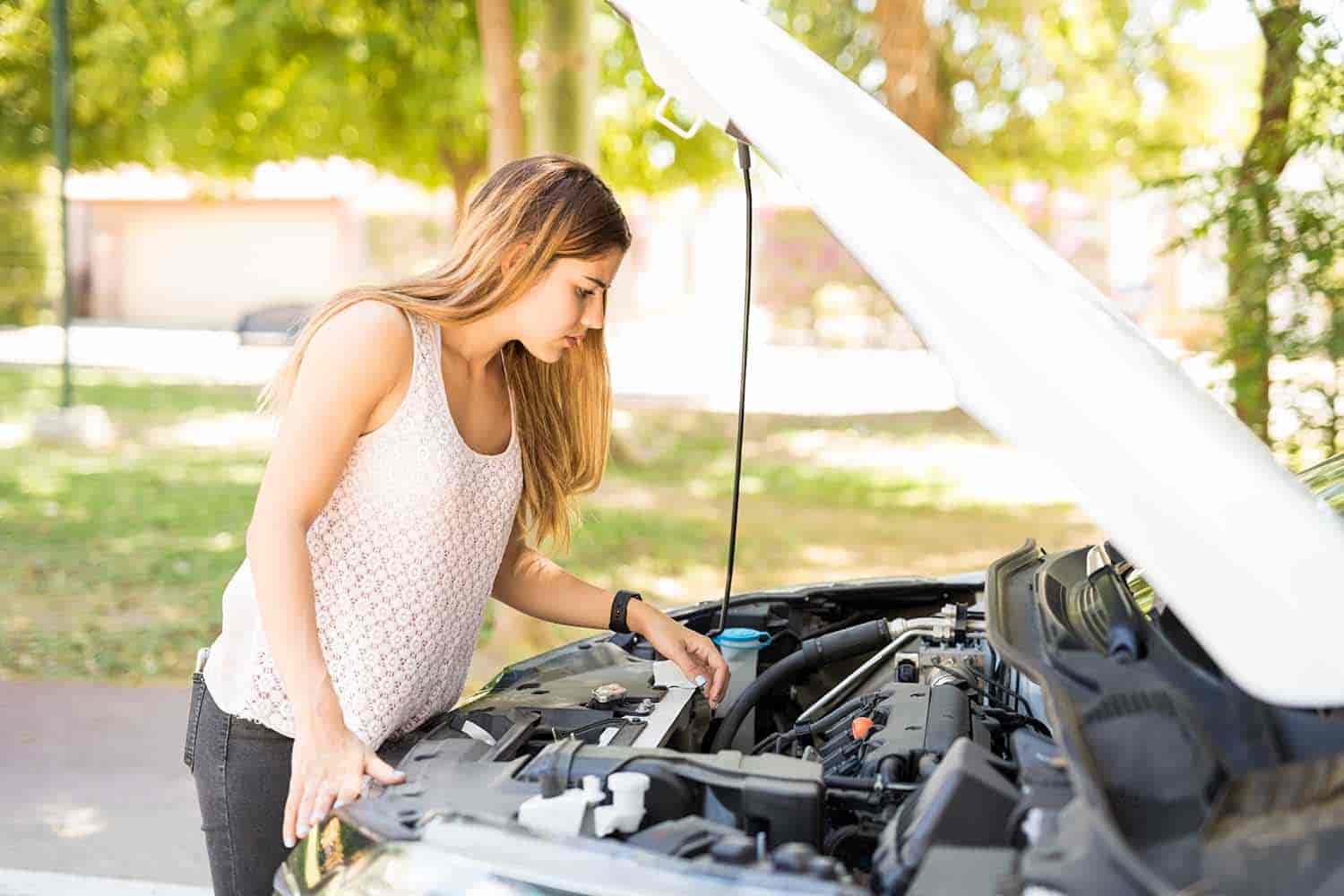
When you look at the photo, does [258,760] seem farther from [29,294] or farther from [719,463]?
[29,294]

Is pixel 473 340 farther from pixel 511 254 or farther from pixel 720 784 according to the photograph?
pixel 720 784

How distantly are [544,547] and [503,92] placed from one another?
276cm

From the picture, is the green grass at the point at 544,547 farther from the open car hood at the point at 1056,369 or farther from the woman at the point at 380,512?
the open car hood at the point at 1056,369

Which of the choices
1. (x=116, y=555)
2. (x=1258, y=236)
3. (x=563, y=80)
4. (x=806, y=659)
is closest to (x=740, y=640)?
(x=806, y=659)

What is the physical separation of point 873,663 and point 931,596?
2.24 ft

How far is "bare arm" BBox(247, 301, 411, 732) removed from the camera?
2191mm

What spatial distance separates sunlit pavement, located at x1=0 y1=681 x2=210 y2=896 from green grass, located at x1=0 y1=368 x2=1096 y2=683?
0.54 metres

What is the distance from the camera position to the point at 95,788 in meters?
5.01

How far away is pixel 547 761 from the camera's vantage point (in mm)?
2105

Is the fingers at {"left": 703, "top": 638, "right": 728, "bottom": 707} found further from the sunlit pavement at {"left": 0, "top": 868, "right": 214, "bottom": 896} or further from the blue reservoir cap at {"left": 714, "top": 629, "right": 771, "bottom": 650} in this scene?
the sunlit pavement at {"left": 0, "top": 868, "right": 214, "bottom": 896}

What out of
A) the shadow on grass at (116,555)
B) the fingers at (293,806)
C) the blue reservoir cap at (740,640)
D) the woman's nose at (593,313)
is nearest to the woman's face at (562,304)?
the woman's nose at (593,313)

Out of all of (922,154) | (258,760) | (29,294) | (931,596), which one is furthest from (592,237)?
(29,294)

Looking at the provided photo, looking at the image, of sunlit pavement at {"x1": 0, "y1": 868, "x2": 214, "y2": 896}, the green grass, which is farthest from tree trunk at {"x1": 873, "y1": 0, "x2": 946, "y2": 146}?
sunlit pavement at {"x1": 0, "y1": 868, "x2": 214, "y2": 896}

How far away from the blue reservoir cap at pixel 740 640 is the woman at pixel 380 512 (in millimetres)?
759
